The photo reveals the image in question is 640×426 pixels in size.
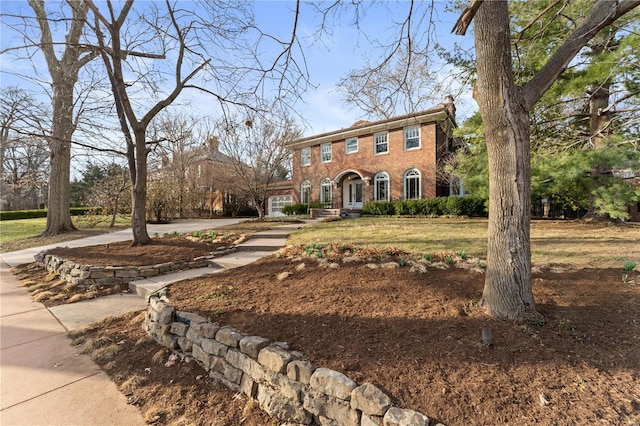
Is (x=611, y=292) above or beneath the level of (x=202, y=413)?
above

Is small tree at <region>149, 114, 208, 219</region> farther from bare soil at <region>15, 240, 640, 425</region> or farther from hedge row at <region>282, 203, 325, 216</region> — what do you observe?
bare soil at <region>15, 240, 640, 425</region>

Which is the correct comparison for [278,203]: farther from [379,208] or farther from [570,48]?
[570,48]

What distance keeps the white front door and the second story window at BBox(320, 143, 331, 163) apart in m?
2.21

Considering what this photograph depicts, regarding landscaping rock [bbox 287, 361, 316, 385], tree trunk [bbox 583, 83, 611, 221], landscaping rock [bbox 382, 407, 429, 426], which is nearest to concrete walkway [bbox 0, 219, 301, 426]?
landscaping rock [bbox 287, 361, 316, 385]

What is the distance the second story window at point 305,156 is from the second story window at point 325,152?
46.1 inches

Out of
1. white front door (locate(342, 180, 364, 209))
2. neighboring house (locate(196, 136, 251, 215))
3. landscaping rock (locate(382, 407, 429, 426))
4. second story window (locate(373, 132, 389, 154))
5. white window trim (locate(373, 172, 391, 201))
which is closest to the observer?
landscaping rock (locate(382, 407, 429, 426))

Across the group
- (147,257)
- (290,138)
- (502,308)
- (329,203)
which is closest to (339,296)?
(502,308)

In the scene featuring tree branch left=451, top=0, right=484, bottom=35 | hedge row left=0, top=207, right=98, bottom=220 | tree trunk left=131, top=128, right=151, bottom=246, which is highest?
tree branch left=451, top=0, right=484, bottom=35

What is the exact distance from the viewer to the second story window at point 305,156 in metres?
21.7

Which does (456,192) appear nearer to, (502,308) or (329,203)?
(329,203)

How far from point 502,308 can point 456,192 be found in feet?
49.1

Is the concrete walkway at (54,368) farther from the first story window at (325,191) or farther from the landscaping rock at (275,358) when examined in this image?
the first story window at (325,191)

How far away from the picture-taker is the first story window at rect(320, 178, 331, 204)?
20525mm

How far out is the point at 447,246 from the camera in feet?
19.5
